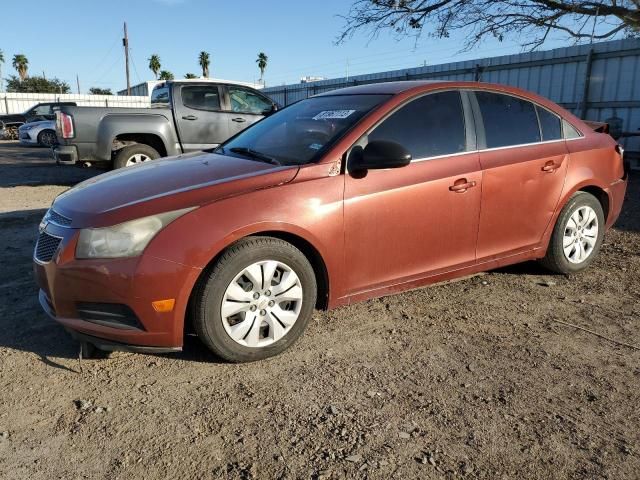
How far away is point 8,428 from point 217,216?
1.44 meters

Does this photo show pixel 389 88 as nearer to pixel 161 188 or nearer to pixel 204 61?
pixel 161 188

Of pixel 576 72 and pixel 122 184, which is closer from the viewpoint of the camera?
pixel 122 184

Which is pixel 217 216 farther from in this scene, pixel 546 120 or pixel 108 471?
pixel 546 120

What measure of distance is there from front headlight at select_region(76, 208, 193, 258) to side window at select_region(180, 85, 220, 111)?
6.86m

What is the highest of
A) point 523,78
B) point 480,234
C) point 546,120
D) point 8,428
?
point 523,78

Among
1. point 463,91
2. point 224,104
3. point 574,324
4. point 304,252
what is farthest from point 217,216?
point 224,104

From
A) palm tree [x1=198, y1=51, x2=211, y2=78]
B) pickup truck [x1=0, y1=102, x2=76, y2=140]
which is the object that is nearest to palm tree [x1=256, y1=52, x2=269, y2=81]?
palm tree [x1=198, y1=51, x2=211, y2=78]

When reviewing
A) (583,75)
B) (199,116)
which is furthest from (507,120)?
(583,75)

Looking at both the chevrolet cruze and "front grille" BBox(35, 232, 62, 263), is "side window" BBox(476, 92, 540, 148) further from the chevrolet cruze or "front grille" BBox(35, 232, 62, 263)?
"front grille" BBox(35, 232, 62, 263)

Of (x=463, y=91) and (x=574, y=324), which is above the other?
(x=463, y=91)

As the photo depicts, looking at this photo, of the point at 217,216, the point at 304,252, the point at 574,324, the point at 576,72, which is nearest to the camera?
the point at 217,216

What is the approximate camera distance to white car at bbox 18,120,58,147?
19688mm

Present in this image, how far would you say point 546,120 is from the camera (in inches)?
172

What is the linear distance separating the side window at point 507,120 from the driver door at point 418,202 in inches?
8.0
